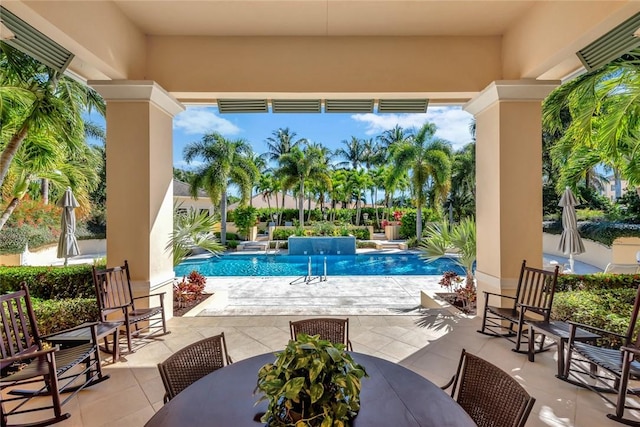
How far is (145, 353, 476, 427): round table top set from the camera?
1.45 meters

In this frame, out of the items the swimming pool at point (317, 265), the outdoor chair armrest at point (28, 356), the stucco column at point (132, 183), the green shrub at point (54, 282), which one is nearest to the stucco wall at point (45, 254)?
the green shrub at point (54, 282)

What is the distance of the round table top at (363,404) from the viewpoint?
4.76 ft

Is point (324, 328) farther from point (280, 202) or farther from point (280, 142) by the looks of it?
point (280, 202)

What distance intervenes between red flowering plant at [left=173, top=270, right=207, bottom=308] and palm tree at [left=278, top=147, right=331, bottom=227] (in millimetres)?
14917

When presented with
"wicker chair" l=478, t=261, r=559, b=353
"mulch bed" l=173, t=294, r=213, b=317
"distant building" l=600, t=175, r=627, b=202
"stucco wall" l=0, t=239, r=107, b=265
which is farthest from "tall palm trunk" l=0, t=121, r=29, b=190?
"distant building" l=600, t=175, r=627, b=202

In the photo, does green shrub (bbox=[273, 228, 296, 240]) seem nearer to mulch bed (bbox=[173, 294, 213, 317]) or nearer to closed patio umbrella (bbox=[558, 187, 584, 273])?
mulch bed (bbox=[173, 294, 213, 317])

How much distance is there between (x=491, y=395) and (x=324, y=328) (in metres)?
1.34

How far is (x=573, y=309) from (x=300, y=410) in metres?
4.90

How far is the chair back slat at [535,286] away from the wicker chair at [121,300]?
4.96 meters

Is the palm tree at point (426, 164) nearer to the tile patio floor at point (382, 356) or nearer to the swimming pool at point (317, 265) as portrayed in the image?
the swimming pool at point (317, 265)

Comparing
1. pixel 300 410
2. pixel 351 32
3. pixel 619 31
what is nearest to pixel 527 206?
pixel 619 31

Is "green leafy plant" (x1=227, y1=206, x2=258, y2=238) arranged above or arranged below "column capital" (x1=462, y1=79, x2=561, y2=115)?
below

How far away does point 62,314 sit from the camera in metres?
4.41

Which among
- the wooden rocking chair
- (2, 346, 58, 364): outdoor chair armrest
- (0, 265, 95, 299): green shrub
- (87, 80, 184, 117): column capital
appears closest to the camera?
(2, 346, 58, 364): outdoor chair armrest
